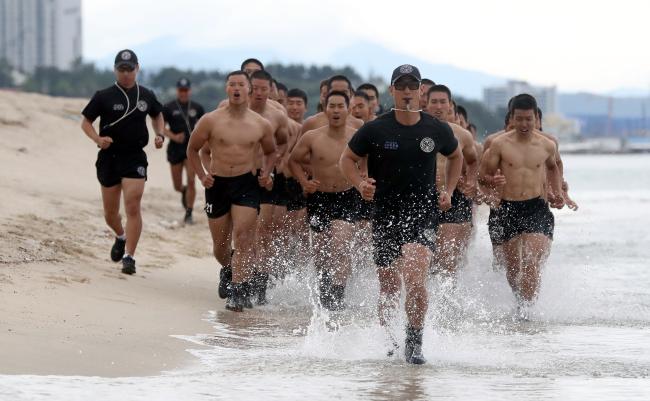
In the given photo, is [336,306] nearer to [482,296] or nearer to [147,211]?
[482,296]

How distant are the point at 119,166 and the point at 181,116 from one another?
6549 millimetres

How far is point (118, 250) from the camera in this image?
508 inches

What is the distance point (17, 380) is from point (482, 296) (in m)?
6.54

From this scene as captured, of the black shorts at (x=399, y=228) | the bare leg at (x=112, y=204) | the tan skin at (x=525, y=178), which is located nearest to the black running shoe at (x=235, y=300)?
the bare leg at (x=112, y=204)

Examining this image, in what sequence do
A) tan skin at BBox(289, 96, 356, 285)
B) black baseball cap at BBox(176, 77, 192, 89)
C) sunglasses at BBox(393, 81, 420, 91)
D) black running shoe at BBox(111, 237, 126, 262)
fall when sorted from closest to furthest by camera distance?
sunglasses at BBox(393, 81, 420, 91), tan skin at BBox(289, 96, 356, 285), black running shoe at BBox(111, 237, 126, 262), black baseball cap at BBox(176, 77, 192, 89)

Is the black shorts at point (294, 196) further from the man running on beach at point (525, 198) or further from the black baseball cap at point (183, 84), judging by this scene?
the black baseball cap at point (183, 84)

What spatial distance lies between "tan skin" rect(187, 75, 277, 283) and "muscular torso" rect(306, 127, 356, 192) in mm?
480

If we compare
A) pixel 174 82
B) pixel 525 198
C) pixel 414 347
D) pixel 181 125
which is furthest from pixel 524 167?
pixel 174 82

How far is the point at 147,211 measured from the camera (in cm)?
2030

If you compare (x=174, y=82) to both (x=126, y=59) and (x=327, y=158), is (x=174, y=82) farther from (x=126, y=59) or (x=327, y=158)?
(x=327, y=158)

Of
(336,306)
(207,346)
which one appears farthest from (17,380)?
(336,306)

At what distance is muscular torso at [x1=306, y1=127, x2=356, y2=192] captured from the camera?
12.1 m

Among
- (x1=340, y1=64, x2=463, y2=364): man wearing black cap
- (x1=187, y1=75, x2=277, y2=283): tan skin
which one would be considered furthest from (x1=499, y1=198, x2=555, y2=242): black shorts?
(x1=340, y1=64, x2=463, y2=364): man wearing black cap

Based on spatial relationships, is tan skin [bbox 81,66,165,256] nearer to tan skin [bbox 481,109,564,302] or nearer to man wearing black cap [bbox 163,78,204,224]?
tan skin [bbox 481,109,564,302]
